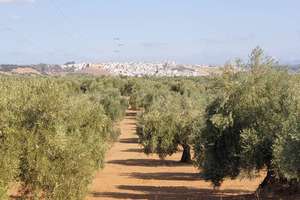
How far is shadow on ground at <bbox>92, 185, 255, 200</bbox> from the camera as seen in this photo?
30.6 meters

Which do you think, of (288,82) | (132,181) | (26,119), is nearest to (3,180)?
(26,119)

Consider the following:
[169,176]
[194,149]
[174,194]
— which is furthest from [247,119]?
[169,176]

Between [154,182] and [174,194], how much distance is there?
5.83 m

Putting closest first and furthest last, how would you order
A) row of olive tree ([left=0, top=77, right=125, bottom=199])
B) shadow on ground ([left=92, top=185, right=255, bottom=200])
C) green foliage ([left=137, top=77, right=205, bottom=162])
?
row of olive tree ([left=0, top=77, right=125, bottom=199]) → shadow on ground ([left=92, top=185, right=255, bottom=200]) → green foliage ([left=137, top=77, right=205, bottom=162])

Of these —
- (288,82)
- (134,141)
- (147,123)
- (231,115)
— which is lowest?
(134,141)

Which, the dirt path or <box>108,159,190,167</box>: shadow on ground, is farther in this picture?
<box>108,159,190,167</box>: shadow on ground

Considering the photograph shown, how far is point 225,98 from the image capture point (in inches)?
1069

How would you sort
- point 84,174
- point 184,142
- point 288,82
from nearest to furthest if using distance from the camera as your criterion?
1. point 84,174
2. point 288,82
3. point 184,142

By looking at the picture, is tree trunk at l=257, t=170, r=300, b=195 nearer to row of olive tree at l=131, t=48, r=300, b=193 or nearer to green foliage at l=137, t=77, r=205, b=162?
row of olive tree at l=131, t=48, r=300, b=193

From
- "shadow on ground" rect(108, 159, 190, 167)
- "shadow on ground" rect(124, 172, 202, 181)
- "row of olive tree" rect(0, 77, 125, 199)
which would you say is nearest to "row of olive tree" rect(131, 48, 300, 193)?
"row of olive tree" rect(0, 77, 125, 199)

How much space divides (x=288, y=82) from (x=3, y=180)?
45.7 feet

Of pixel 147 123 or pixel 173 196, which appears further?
pixel 147 123

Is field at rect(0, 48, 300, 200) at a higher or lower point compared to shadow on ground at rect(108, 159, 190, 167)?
higher

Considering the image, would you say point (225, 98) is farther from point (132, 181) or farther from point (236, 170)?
point (132, 181)
